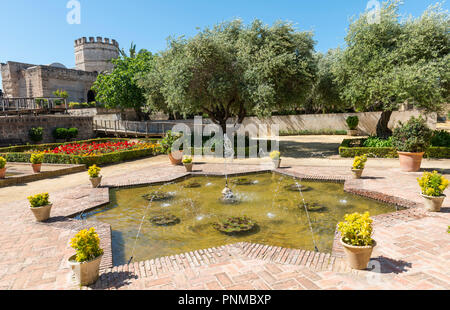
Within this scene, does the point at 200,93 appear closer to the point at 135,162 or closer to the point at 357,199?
the point at 135,162

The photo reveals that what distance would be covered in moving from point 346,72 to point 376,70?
2424 mm

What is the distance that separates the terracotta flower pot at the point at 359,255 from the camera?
4.47m

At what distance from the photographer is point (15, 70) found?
137 ft

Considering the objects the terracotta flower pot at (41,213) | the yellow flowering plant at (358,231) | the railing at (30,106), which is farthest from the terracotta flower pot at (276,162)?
the railing at (30,106)

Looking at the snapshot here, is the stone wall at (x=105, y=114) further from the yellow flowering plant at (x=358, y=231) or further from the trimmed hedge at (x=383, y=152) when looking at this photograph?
the yellow flowering plant at (x=358, y=231)

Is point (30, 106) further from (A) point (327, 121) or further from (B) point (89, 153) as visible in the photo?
(A) point (327, 121)

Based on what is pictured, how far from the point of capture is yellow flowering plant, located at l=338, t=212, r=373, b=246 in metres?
4.50

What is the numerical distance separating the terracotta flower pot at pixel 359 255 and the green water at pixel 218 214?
1.07 meters

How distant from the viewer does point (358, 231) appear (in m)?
4.62

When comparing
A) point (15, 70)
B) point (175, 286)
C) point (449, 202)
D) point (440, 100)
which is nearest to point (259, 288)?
point (175, 286)

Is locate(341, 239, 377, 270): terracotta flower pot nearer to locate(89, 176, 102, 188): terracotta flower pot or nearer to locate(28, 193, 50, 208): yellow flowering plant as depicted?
locate(28, 193, 50, 208): yellow flowering plant

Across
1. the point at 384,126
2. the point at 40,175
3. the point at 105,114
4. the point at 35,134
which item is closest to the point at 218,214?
the point at 40,175

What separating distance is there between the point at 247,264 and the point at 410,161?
10597mm
